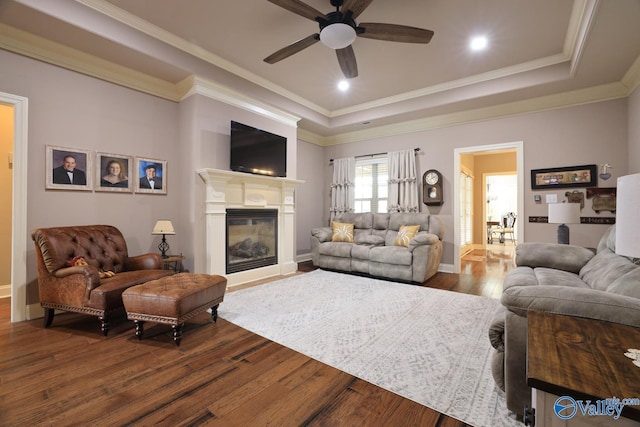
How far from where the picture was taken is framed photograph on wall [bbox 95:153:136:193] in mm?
3438

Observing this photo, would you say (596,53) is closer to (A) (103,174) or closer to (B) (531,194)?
(B) (531,194)

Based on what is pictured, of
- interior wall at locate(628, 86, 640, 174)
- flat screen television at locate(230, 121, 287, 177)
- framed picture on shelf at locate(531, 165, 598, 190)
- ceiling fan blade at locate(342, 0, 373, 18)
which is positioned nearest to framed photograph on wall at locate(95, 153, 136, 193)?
flat screen television at locate(230, 121, 287, 177)

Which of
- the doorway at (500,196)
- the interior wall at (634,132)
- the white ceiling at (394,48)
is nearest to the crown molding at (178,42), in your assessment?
the white ceiling at (394,48)

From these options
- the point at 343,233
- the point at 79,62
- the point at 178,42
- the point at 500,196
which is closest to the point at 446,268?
the point at 343,233

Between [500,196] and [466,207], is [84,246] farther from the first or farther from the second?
[500,196]

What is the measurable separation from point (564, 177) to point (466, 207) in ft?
10.6

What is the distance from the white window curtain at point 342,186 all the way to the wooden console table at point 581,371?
209 inches

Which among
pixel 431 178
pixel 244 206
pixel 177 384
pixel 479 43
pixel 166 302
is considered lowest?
pixel 177 384

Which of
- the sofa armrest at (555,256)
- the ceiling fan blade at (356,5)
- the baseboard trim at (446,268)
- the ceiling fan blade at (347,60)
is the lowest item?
the baseboard trim at (446,268)

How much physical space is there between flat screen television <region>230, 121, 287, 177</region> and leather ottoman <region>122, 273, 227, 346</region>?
2.12m

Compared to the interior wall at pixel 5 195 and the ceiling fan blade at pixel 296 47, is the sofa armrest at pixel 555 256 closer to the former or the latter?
the ceiling fan blade at pixel 296 47

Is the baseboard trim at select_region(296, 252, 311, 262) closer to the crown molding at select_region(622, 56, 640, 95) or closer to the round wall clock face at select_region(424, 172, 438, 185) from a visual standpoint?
the round wall clock face at select_region(424, 172, 438, 185)

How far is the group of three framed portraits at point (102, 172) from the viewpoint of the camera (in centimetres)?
312

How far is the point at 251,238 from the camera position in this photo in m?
4.62
